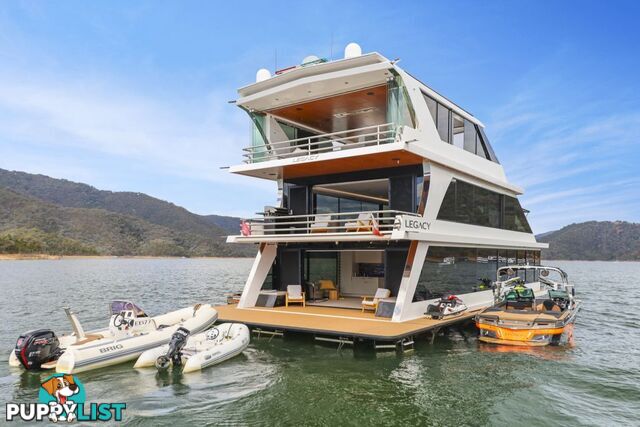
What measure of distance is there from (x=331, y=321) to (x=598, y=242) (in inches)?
5531

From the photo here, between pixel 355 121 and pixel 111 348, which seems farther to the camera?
pixel 355 121

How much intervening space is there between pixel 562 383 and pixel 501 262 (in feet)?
35.8

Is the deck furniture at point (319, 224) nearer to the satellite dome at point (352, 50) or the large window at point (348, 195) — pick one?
the large window at point (348, 195)

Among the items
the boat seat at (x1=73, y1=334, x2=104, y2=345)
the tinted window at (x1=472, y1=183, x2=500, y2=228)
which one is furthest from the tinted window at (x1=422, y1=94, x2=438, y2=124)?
the boat seat at (x1=73, y1=334, x2=104, y2=345)

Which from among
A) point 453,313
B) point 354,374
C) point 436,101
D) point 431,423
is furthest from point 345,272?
point 431,423

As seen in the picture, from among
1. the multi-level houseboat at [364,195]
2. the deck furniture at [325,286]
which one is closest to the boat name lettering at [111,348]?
the multi-level houseboat at [364,195]

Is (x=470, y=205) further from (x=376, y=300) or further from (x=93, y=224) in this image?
(x=93, y=224)

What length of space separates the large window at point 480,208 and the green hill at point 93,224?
100 metres

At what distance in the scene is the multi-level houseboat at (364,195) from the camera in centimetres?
1441

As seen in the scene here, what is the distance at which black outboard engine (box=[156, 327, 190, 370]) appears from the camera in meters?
10.9

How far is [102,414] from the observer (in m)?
8.34

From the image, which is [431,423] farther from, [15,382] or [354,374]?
[15,382]

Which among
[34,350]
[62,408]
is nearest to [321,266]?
[34,350]

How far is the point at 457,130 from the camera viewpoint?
18.3 meters
